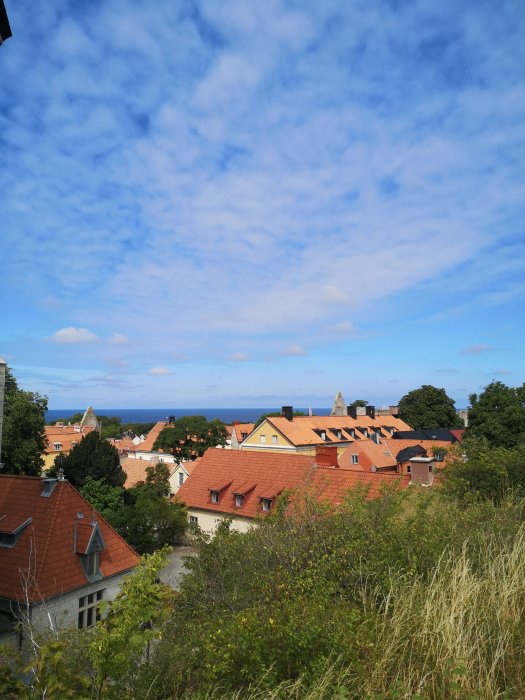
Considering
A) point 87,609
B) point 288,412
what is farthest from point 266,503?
point 288,412

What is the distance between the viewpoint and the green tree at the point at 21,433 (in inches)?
1189

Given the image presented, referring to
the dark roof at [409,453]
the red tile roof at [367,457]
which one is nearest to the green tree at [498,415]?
the dark roof at [409,453]

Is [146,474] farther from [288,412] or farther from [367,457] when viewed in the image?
[288,412]

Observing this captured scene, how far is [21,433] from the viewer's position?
3081 centimetres

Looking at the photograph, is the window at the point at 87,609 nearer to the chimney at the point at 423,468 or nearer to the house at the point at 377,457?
the chimney at the point at 423,468

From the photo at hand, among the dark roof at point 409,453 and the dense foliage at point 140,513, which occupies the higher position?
the dark roof at point 409,453

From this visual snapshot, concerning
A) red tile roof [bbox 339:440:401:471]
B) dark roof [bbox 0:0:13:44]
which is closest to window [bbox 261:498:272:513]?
red tile roof [bbox 339:440:401:471]

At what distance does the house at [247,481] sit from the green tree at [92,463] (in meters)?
4.89

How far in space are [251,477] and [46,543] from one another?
14407 millimetres

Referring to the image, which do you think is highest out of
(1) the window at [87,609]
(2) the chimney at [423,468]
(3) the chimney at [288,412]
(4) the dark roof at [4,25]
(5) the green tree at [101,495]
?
(4) the dark roof at [4,25]

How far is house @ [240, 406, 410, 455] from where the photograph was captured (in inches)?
2058

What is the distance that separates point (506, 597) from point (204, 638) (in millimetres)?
3585

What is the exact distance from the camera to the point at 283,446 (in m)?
52.0

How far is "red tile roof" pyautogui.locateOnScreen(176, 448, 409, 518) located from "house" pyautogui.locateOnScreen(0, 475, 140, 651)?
9409 mm
